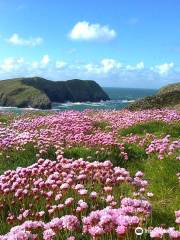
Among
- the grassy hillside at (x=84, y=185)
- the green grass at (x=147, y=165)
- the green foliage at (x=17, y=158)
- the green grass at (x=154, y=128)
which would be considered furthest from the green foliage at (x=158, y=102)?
the green foliage at (x=17, y=158)

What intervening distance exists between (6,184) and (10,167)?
13.9 feet

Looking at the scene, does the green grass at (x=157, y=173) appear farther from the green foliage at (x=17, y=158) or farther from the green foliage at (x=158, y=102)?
the green foliage at (x=158, y=102)

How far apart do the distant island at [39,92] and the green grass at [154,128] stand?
116m

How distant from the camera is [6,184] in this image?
29.1 ft

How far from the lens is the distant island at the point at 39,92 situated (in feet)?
479

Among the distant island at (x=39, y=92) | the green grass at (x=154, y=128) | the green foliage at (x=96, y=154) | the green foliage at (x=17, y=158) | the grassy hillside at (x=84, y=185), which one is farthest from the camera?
the distant island at (x=39, y=92)

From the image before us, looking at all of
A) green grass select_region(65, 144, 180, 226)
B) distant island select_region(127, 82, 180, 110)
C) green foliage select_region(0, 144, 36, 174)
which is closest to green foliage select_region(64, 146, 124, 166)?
green grass select_region(65, 144, 180, 226)

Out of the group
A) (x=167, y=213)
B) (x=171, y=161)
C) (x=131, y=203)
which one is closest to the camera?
(x=131, y=203)

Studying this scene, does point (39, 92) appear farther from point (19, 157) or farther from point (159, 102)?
point (19, 157)

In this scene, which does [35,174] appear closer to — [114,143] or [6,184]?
[6,184]

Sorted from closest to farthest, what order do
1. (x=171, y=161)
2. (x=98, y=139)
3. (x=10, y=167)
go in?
(x=171, y=161)
(x=10, y=167)
(x=98, y=139)

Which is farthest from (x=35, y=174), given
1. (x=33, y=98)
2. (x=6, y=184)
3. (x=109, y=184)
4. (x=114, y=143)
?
(x=33, y=98)

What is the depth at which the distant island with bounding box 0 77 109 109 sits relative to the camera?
14612cm

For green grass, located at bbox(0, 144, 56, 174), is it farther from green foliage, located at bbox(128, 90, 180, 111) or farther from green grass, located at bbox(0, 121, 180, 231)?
green foliage, located at bbox(128, 90, 180, 111)
